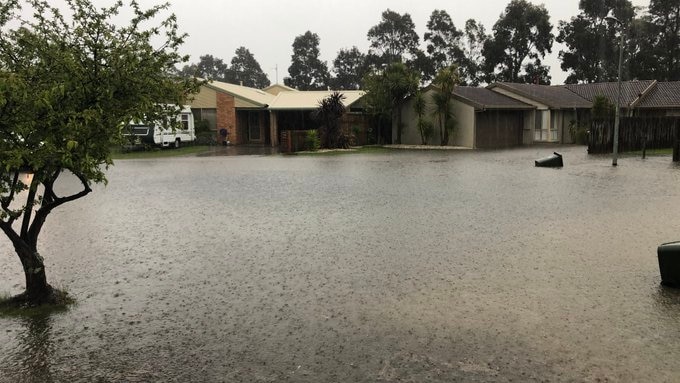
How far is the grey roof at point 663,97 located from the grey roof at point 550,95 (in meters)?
3.80

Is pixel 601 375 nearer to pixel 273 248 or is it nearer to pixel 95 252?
pixel 273 248

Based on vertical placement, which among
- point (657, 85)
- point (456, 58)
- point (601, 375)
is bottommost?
point (601, 375)

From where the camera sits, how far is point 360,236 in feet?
31.9

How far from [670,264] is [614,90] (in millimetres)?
42347

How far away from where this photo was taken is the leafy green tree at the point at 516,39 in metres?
65.1

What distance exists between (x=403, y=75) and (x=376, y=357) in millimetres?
32997

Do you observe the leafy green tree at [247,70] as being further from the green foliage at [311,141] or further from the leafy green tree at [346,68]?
the green foliage at [311,141]

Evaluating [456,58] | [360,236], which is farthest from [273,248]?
[456,58]

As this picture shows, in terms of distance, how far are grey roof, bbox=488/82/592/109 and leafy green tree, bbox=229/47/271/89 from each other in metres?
88.7

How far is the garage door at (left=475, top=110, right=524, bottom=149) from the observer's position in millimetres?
35750

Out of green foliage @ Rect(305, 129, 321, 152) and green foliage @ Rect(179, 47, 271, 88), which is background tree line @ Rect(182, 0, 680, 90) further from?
green foliage @ Rect(179, 47, 271, 88)

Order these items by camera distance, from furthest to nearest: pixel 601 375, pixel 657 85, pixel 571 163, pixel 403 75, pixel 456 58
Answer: pixel 456 58
pixel 657 85
pixel 403 75
pixel 571 163
pixel 601 375

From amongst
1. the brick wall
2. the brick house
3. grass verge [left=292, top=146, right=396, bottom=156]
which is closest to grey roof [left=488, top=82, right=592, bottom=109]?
the brick house

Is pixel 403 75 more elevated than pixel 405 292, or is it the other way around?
pixel 403 75
